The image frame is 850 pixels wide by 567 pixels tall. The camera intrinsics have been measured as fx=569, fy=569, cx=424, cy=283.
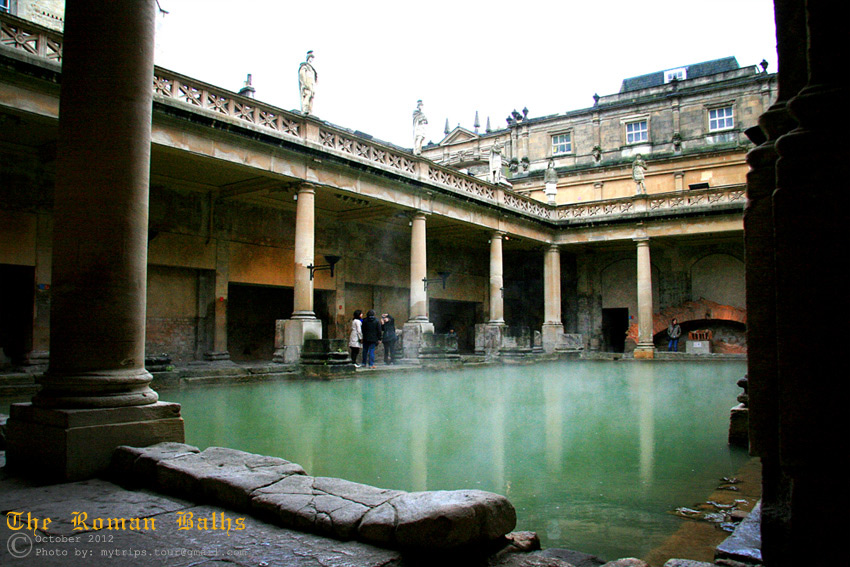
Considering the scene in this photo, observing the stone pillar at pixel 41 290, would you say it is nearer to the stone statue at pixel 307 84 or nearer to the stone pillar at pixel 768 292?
the stone statue at pixel 307 84

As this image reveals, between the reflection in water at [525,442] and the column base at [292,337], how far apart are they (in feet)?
10.7

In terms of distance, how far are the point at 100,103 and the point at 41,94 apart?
314 inches

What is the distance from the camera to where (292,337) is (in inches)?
535

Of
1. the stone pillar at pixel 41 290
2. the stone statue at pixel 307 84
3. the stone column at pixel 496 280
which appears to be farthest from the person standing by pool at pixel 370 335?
the stone column at pixel 496 280

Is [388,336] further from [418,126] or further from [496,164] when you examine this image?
[496,164]

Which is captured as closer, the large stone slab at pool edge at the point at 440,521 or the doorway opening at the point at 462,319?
the large stone slab at pool edge at the point at 440,521

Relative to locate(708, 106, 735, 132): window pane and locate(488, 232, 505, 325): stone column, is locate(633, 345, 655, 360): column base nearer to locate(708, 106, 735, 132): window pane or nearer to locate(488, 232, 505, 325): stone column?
locate(488, 232, 505, 325): stone column

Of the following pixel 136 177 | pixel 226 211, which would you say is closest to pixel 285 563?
pixel 136 177

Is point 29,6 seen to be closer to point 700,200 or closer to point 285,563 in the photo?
point 285,563

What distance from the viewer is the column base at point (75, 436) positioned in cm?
362

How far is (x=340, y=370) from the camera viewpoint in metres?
12.5

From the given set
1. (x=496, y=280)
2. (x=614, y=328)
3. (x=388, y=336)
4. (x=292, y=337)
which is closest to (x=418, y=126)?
(x=496, y=280)

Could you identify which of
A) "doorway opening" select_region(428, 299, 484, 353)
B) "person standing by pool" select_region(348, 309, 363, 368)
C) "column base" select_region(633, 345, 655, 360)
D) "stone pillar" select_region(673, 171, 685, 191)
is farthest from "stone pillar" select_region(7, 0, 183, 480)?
"stone pillar" select_region(673, 171, 685, 191)

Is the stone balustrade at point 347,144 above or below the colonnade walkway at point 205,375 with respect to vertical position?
above
